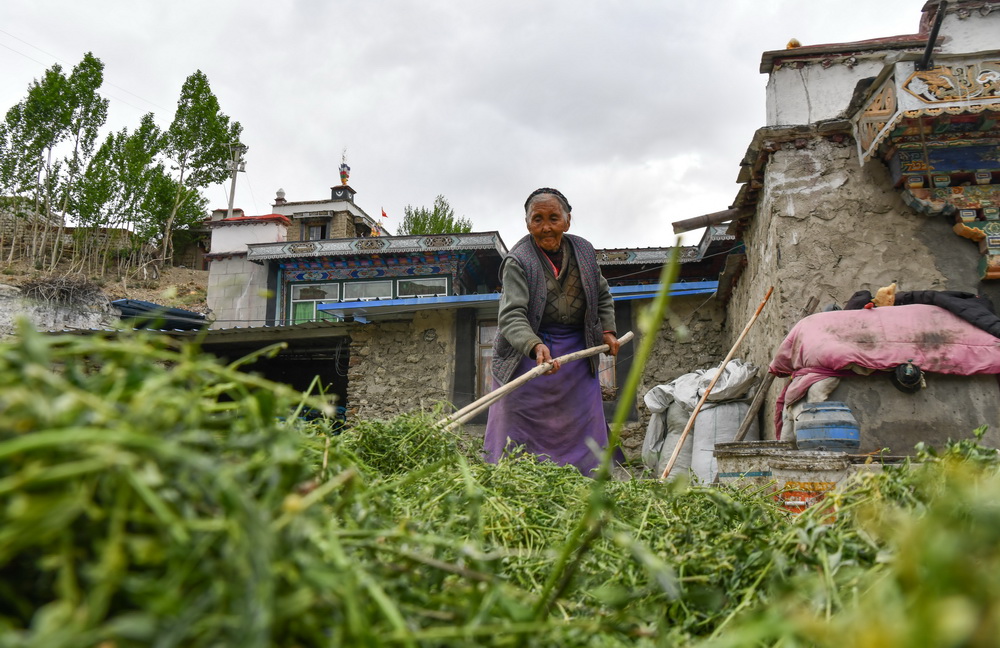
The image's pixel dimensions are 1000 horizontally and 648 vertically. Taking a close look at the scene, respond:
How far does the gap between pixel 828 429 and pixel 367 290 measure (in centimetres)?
1266

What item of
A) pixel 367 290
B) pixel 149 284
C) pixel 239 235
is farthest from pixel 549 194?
pixel 149 284

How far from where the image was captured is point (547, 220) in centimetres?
430

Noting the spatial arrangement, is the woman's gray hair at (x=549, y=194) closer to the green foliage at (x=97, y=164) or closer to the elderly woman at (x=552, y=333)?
the elderly woman at (x=552, y=333)

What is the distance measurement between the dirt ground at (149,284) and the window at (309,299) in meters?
4.51

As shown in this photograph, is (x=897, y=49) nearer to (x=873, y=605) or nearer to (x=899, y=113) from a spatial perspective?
(x=899, y=113)

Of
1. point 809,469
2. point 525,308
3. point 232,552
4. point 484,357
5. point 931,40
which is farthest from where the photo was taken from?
point 484,357

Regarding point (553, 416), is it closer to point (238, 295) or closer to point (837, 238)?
point (837, 238)

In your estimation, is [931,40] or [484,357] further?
[484,357]

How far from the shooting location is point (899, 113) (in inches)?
187

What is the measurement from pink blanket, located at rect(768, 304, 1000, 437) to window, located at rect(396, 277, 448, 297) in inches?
416

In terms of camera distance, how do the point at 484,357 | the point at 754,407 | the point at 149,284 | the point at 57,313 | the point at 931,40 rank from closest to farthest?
the point at 931,40
the point at 754,407
the point at 484,357
the point at 57,313
the point at 149,284

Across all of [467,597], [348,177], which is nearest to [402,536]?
[467,597]

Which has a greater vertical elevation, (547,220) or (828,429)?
(547,220)

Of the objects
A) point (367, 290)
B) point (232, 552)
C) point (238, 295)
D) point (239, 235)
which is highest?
point (239, 235)
